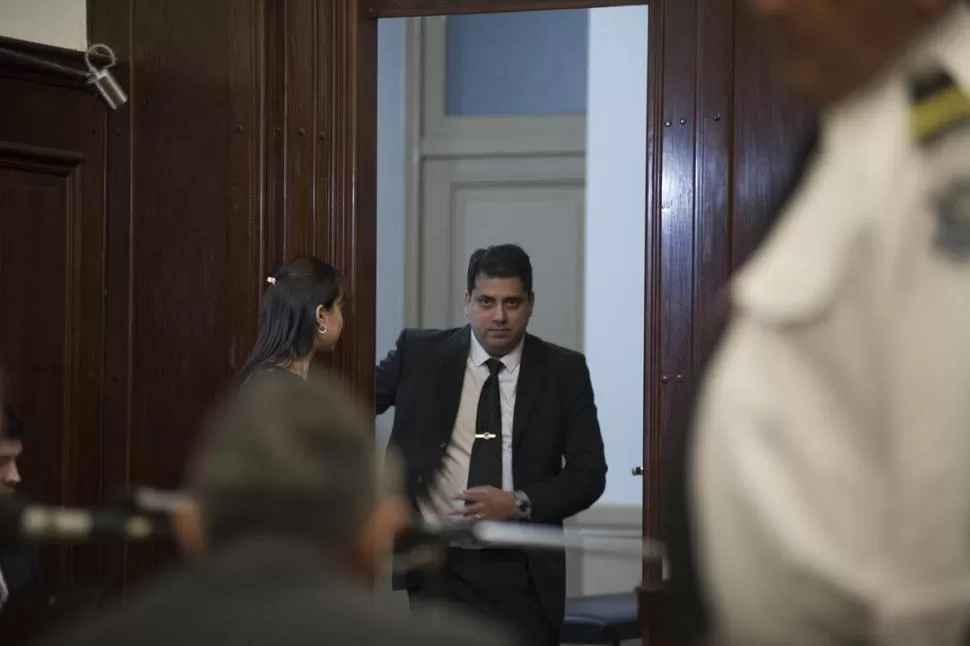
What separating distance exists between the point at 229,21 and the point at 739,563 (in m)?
3.24

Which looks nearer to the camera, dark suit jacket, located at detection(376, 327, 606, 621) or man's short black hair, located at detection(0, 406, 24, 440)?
man's short black hair, located at detection(0, 406, 24, 440)

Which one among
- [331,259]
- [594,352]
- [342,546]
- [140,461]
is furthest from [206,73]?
[342,546]

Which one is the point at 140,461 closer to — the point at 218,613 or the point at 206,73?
the point at 206,73

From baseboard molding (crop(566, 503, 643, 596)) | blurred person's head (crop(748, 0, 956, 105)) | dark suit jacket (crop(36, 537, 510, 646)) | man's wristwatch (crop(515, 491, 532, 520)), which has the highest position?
blurred person's head (crop(748, 0, 956, 105))

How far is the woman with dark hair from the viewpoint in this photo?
359 centimetres

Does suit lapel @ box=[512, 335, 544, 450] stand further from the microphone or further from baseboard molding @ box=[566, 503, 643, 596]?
the microphone

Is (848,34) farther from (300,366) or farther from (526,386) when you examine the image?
(526,386)

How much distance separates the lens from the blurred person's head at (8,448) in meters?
3.26

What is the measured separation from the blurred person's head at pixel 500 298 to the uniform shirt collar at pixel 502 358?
0.02m

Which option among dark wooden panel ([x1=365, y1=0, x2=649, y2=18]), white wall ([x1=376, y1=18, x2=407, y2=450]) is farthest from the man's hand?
white wall ([x1=376, y1=18, x2=407, y2=450])

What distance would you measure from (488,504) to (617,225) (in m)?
2.21

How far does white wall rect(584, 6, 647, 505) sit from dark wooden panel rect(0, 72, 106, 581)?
7.62ft

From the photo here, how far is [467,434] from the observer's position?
4.17 meters

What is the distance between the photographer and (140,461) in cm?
410
